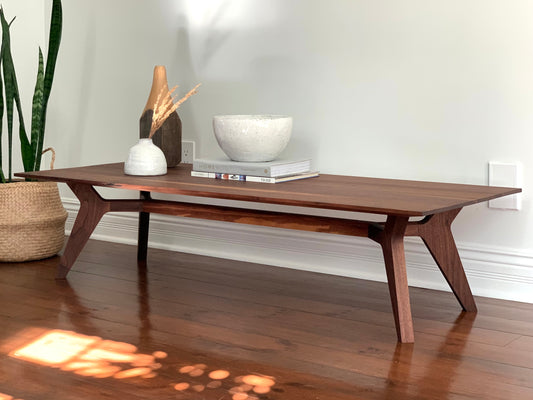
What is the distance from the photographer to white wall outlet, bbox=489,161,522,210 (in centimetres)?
226

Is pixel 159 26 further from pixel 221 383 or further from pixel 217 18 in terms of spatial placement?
pixel 221 383

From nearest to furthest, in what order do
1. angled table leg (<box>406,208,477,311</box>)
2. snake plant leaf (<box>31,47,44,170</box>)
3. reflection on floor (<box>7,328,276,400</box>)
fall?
reflection on floor (<box>7,328,276,400</box>)
angled table leg (<box>406,208,477,311</box>)
snake plant leaf (<box>31,47,44,170</box>)

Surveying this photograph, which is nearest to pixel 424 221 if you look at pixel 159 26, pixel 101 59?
pixel 159 26

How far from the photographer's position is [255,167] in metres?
2.22

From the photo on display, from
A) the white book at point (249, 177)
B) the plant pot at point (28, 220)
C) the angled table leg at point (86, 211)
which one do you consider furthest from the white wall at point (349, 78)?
the angled table leg at point (86, 211)

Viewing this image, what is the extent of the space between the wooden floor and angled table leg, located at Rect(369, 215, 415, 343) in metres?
0.05

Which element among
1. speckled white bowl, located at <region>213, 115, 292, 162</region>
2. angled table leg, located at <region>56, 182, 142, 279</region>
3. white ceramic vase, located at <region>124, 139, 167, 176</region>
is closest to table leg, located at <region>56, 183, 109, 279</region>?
angled table leg, located at <region>56, 182, 142, 279</region>

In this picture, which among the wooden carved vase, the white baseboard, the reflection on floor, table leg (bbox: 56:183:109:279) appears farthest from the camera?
the wooden carved vase

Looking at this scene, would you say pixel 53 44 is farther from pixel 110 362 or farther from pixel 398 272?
pixel 398 272

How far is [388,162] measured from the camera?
8.16 feet

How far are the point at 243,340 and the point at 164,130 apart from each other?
38.0 inches

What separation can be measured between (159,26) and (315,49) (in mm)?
744

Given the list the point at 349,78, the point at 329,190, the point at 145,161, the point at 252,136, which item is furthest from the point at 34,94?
the point at 329,190

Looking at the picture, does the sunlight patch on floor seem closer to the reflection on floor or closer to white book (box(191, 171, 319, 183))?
the reflection on floor
